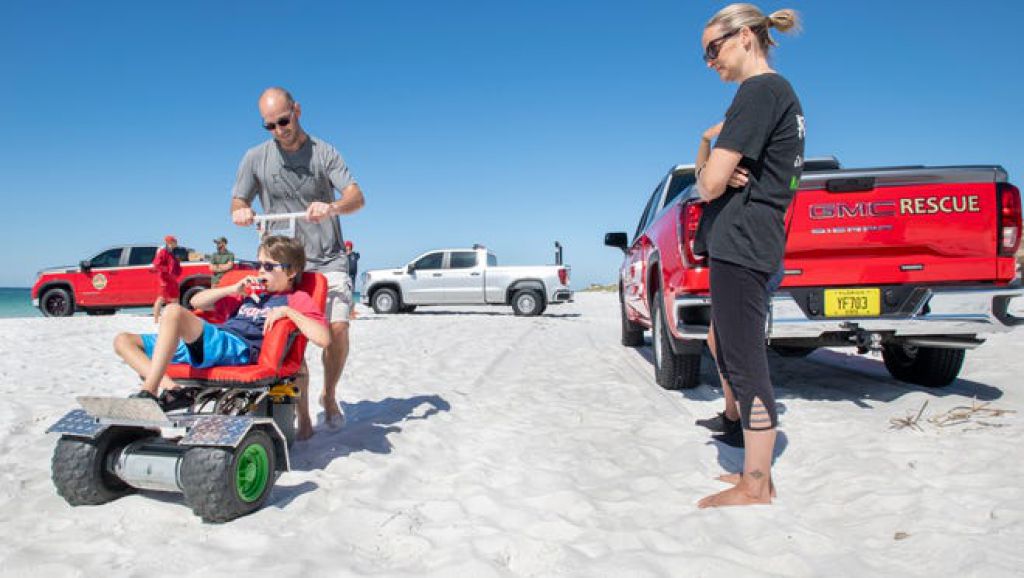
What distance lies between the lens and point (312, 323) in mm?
2893

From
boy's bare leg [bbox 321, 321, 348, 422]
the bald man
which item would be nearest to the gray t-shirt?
the bald man

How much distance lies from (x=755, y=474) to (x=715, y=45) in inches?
71.8

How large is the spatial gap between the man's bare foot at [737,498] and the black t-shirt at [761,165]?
0.93m

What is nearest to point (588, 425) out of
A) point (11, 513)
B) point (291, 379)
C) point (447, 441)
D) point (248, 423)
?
point (447, 441)

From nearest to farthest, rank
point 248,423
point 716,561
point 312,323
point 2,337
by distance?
point 716,561 < point 248,423 < point 312,323 < point 2,337

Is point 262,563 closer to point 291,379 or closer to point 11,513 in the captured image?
point 291,379

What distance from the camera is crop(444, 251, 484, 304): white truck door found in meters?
16.6

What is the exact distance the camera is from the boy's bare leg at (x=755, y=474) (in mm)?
2502

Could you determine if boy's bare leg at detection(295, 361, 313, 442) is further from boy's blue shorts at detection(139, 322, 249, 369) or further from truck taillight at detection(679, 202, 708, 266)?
truck taillight at detection(679, 202, 708, 266)

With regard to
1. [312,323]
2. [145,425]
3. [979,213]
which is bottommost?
[145,425]

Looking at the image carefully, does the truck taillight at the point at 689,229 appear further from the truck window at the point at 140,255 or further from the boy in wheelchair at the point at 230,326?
the truck window at the point at 140,255

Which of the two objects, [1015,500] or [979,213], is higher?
[979,213]

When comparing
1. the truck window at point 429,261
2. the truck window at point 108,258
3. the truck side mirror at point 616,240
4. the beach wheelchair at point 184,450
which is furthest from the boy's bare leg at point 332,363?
the truck window at point 108,258

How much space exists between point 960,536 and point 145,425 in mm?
3168
